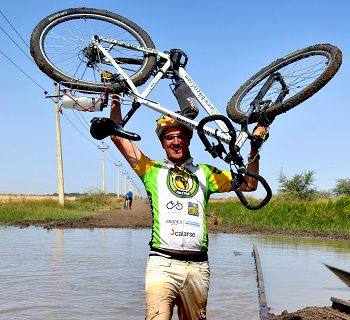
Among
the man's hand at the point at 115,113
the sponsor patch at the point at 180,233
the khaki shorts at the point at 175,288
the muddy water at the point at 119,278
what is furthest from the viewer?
the muddy water at the point at 119,278

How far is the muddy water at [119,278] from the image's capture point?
8.27 m

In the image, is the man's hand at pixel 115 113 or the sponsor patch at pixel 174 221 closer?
the sponsor patch at pixel 174 221

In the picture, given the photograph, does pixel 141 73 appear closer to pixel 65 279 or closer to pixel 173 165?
pixel 173 165

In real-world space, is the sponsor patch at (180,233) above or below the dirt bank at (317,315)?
above

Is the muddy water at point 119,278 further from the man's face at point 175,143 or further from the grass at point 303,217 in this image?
the grass at point 303,217

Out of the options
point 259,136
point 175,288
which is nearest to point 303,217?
point 259,136

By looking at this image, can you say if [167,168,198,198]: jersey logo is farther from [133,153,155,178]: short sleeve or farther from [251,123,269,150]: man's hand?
[251,123,269,150]: man's hand

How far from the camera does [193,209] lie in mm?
4285

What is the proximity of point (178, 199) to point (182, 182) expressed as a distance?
0.54ft

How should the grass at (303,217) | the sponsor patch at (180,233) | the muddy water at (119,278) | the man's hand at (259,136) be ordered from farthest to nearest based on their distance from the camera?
1. the grass at (303,217)
2. the muddy water at (119,278)
3. the man's hand at (259,136)
4. the sponsor patch at (180,233)

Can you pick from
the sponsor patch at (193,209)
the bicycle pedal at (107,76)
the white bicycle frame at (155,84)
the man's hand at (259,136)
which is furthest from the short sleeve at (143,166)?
the bicycle pedal at (107,76)

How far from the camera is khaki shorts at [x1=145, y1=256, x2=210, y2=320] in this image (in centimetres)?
400

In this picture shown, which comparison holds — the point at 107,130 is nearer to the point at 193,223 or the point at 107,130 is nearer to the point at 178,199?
the point at 178,199

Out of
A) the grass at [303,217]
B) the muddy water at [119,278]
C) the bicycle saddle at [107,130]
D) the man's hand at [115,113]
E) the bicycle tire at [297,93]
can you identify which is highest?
the bicycle tire at [297,93]
